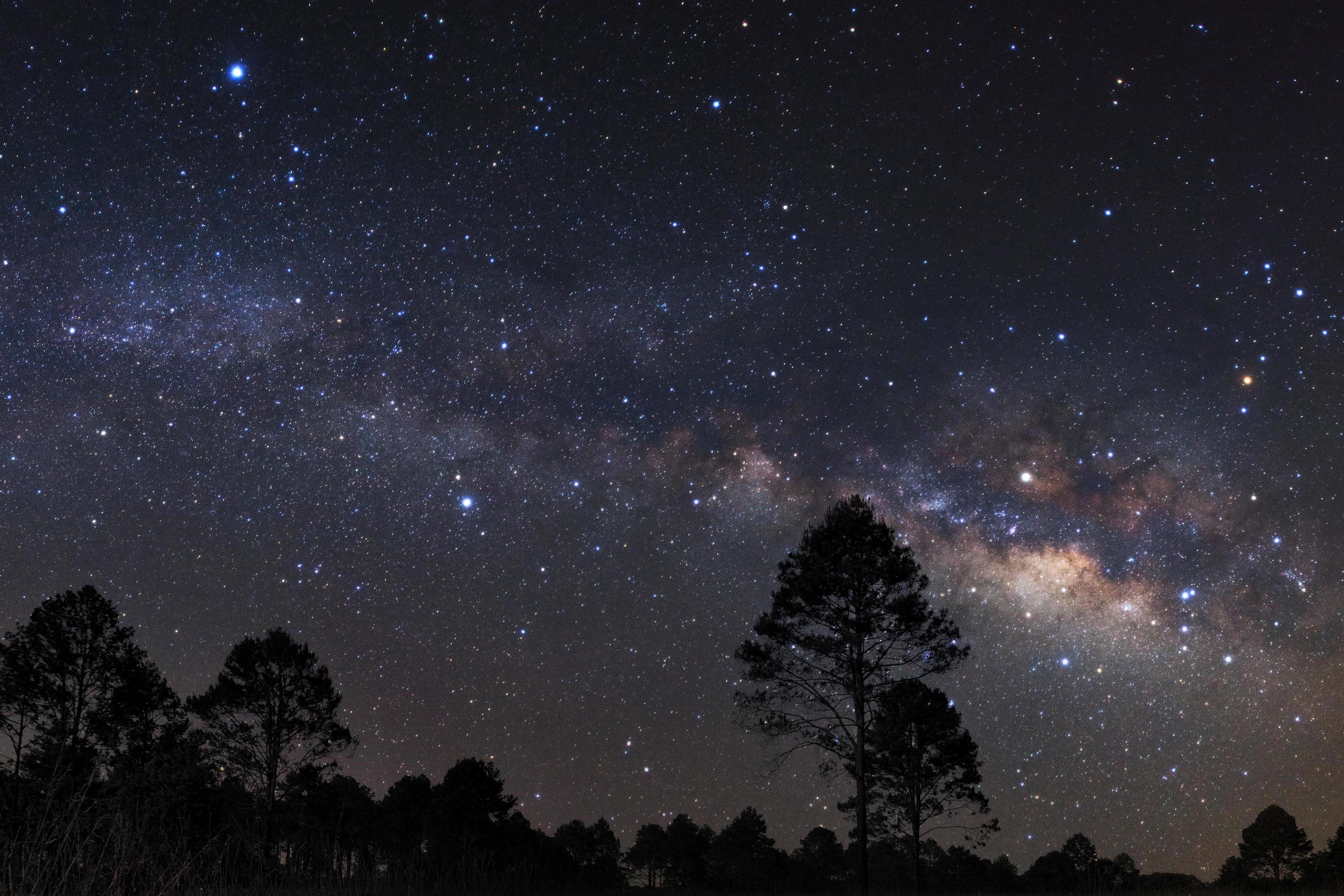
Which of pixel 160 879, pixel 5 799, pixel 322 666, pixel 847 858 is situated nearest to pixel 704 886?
pixel 847 858

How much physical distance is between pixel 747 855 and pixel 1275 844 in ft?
114

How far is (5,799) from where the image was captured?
528 inches

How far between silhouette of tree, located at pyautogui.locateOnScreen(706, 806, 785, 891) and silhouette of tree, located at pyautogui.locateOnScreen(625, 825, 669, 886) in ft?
21.3

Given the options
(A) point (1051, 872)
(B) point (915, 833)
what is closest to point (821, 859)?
(A) point (1051, 872)

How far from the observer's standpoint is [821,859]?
73750 mm

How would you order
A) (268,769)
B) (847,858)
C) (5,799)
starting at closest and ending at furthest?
1. (5,799)
2. (268,769)
3. (847,858)

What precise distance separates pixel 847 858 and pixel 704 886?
14881mm

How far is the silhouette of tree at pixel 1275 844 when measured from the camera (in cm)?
4931

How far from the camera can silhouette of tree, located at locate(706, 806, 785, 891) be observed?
64.1m

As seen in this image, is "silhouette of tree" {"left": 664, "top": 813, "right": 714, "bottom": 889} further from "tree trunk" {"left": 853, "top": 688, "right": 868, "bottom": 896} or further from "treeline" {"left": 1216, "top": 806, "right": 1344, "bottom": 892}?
"tree trunk" {"left": 853, "top": 688, "right": 868, "bottom": 896}

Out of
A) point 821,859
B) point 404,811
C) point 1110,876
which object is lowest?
point 821,859

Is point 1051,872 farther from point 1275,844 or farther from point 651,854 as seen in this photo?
point 651,854

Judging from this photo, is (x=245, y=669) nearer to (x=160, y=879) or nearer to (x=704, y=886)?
(x=160, y=879)

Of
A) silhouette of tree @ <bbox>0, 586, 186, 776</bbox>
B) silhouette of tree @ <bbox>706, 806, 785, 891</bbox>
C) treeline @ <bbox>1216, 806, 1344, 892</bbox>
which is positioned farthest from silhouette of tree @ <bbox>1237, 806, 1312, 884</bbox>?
silhouette of tree @ <bbox>0, 586, 186, 776</bbox>
